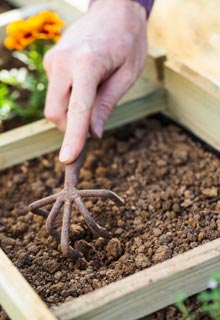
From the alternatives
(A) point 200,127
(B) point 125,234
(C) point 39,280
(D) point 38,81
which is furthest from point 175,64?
(C) point 39,280

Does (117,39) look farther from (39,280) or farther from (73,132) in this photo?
(39,280)

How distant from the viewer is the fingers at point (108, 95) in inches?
101

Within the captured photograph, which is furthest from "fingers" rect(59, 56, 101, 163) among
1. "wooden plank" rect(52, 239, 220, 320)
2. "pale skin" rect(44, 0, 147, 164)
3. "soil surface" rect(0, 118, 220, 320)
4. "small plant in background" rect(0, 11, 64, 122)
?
"small plant in background" rect(0, 11, 64, 122)

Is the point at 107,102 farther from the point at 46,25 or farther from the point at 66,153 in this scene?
the point at 46,25

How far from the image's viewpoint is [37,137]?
2.82 metres

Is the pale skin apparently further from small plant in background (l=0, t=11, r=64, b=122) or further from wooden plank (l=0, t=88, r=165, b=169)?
small plant in background (l=0, t=11, r=64, b=122)

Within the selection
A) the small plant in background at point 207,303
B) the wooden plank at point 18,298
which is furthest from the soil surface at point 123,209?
the wooden plank at point 18,298

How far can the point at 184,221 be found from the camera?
2375mm

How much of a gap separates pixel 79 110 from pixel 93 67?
0.18 metres

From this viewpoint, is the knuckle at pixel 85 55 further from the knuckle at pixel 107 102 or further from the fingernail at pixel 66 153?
the fingernail at pixel 66 153

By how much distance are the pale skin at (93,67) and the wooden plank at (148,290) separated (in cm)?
55

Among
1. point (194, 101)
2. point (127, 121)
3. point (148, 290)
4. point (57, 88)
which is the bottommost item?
point (127, 121)

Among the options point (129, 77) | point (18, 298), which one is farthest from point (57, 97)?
point (18, 298)

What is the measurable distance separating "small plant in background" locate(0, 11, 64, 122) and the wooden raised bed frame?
25cm
